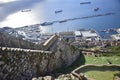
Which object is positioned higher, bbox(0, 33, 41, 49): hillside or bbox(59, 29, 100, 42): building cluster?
bbox(0, 33, 41, 49): hillside

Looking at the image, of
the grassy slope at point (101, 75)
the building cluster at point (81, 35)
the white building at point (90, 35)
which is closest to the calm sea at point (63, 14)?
the white building at point (90, 35)

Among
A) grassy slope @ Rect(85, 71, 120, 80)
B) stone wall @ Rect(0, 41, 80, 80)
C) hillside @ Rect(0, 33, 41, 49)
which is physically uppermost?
hillside @ Rect(0, 33, 41, 49)

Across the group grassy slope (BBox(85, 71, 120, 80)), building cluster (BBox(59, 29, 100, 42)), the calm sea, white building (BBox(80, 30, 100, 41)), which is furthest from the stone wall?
the calm sea

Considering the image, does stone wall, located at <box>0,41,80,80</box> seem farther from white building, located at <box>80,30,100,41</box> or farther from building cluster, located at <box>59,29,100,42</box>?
white building, located at <box>80,30,100,41</box>

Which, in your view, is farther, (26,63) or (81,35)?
(81,35)

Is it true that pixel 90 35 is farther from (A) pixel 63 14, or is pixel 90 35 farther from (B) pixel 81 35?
(A) pixel 63 14

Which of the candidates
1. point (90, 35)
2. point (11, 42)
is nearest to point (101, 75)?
point (11, 42)

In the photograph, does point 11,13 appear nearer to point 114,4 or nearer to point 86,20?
point 86,20

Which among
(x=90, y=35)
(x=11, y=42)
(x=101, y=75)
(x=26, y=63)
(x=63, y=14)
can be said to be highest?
(x=11, y=42)
